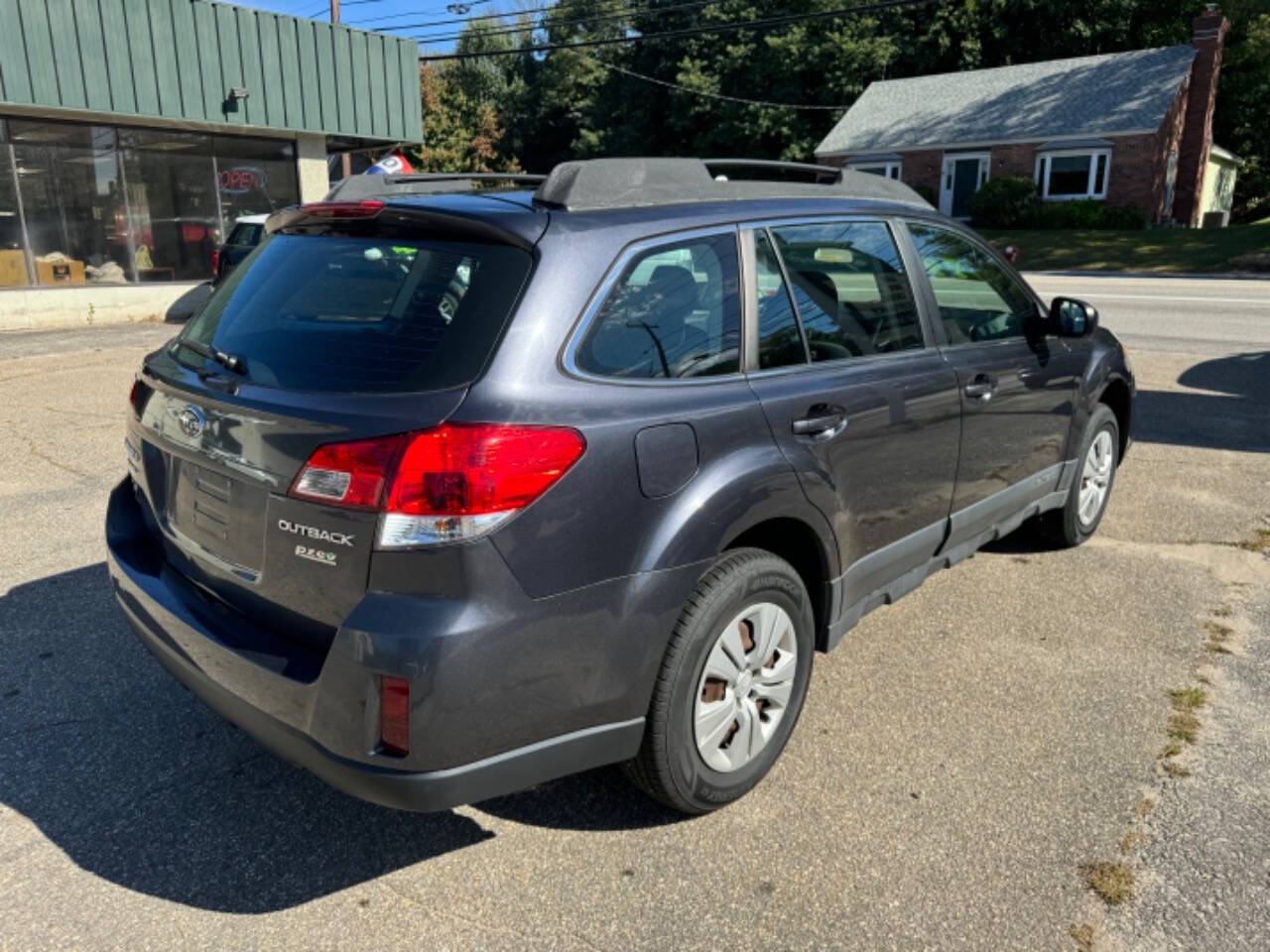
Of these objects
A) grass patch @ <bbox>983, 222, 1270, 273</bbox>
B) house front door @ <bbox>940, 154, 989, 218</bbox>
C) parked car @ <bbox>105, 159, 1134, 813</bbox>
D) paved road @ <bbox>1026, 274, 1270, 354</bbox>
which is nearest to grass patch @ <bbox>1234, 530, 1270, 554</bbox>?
parked car @ <bbox>105, 159, 1134, 813</bbox>

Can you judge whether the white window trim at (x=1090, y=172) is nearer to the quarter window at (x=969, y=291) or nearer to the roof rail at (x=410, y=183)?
the quarter window at (x=969, y=291)

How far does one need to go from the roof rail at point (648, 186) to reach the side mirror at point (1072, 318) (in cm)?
146

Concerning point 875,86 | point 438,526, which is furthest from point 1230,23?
point 438,526

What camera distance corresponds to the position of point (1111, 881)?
104 inches

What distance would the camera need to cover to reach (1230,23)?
→ 4147 centimetres

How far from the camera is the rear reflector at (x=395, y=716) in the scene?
224cm

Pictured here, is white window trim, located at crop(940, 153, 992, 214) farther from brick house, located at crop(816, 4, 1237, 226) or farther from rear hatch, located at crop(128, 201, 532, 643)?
rear hatch, located at crop(128, 201, 532, 643)

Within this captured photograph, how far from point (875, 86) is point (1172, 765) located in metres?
46.8

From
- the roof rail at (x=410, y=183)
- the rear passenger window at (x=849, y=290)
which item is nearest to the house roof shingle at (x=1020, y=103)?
the rear passenger window at (x=849, y=290)

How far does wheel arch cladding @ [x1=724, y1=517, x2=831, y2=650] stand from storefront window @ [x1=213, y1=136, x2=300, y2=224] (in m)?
15.5

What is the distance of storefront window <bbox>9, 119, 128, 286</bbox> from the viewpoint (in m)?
14.4

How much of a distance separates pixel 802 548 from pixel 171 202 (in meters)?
16.0

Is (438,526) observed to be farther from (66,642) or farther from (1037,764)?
(66,642)

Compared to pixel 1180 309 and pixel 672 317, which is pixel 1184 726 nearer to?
pixel 672 317
